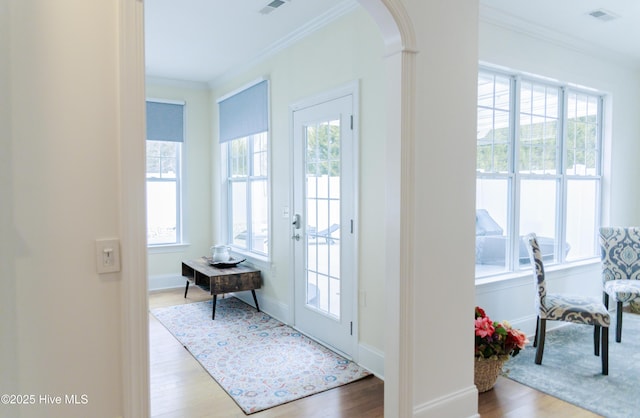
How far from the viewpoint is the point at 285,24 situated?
377cm

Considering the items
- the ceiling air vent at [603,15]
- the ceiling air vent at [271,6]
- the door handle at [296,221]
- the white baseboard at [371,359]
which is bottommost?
the white baseboard at [371,359]

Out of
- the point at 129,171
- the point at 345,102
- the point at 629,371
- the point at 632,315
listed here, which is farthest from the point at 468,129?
the point at 632,315

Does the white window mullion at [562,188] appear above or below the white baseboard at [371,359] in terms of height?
above

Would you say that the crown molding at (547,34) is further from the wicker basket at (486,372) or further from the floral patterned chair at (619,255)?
the wicker basket at (486,372)

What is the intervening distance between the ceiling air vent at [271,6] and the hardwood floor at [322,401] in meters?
2.85

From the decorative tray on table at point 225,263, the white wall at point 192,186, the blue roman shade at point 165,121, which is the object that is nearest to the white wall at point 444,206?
the decorative tray on table at point 225,263

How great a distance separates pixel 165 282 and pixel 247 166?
2.05m

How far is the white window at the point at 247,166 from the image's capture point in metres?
4.78

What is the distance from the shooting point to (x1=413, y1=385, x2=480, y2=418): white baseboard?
2.30 m

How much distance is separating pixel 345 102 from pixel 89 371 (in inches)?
102

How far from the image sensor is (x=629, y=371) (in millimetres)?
3205

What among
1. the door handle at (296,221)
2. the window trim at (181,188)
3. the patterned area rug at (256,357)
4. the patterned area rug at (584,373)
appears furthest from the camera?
the window trim at (181,188)

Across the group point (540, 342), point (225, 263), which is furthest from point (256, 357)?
point (540, 342)

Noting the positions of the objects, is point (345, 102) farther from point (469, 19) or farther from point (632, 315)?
point (632, 315)
